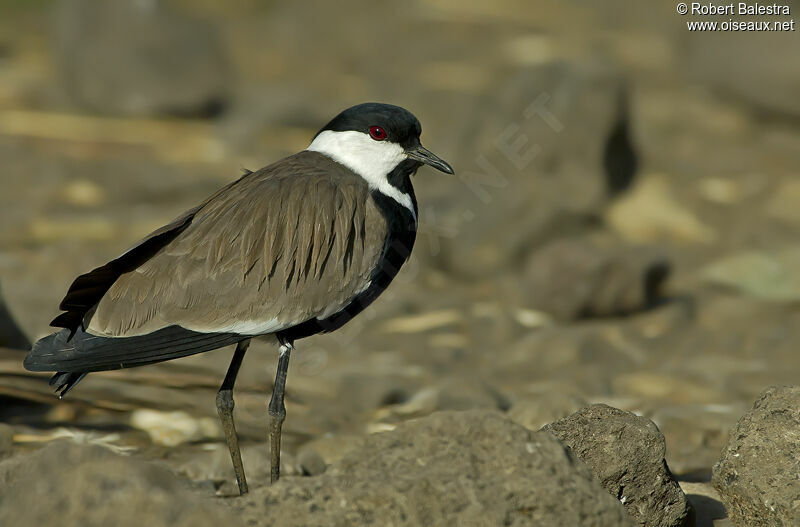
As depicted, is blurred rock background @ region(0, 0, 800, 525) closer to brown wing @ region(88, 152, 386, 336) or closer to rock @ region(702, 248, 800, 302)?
rock @ region(702, 248, 800, 302)

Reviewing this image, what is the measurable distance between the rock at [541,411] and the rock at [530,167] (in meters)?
3.33

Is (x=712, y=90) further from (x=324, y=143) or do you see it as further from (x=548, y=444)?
(x=548, y=444)

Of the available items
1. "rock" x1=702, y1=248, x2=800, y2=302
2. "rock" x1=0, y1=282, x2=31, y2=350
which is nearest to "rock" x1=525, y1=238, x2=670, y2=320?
"rock" x1=702, y1=248, x2=800, y2=302

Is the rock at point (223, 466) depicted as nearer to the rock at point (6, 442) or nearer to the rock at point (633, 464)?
the rock at point (6, 442)

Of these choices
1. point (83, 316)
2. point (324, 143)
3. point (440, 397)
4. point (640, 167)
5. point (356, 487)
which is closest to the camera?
point (356, 487)

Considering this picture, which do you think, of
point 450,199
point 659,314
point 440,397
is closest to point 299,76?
point 450,199

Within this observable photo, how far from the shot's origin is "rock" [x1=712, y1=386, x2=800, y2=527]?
4133mm

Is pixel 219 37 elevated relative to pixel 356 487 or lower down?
elevated

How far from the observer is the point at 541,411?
260 inches

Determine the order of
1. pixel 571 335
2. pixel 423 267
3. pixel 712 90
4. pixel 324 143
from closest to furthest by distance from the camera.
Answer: pixel 324 143 < pixel 571 335 < pixel 423 267 < pixel 712 90

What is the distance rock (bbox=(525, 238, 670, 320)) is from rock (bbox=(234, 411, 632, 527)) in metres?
5.85

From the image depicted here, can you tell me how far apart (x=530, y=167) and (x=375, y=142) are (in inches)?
213

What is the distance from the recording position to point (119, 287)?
4.88 m

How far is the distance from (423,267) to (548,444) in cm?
678
